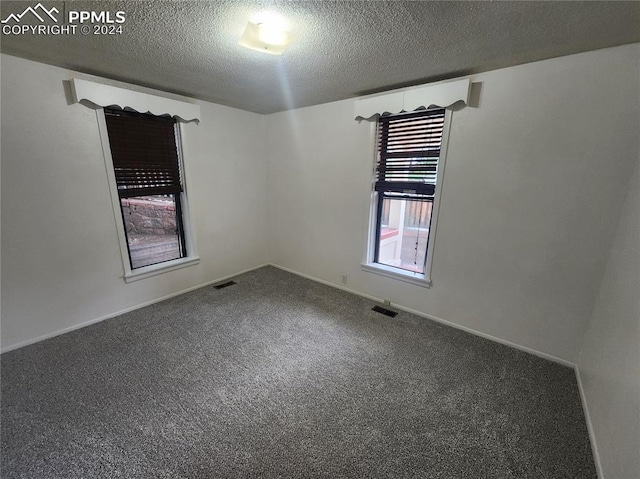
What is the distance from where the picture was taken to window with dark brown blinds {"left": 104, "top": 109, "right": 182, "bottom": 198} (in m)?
2.56

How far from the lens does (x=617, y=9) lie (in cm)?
129

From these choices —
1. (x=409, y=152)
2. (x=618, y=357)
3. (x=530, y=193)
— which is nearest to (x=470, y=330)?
(x=618, y=357)

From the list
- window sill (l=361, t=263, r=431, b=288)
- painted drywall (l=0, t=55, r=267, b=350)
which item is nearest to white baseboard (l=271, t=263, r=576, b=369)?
window sill (l=361, t=263, r=431, b=288)

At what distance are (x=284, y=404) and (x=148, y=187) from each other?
257 cm

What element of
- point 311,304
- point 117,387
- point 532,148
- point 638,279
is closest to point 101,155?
point 117,387

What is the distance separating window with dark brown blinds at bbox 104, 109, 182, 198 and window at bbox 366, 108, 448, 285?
7.62 feet

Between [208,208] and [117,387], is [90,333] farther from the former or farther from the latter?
[208,208]

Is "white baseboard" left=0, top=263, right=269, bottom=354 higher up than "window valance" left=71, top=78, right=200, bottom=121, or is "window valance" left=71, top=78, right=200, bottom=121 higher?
"window valance" left=71, top=78, right=200, bottom=121

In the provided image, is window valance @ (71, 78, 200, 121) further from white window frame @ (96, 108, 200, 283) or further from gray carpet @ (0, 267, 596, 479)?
gray carpet @ (0, 267, 596, 479)

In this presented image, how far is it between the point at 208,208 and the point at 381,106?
2370mm

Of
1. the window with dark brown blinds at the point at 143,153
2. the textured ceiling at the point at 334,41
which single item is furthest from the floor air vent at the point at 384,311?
the window with dark brown blinds at the point at 143,153

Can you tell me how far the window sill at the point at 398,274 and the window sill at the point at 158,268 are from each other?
7.06 feet

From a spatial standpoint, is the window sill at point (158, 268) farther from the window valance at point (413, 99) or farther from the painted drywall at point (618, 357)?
the painted drywall at point (618, 357)

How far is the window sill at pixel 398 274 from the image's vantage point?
2.71 m
